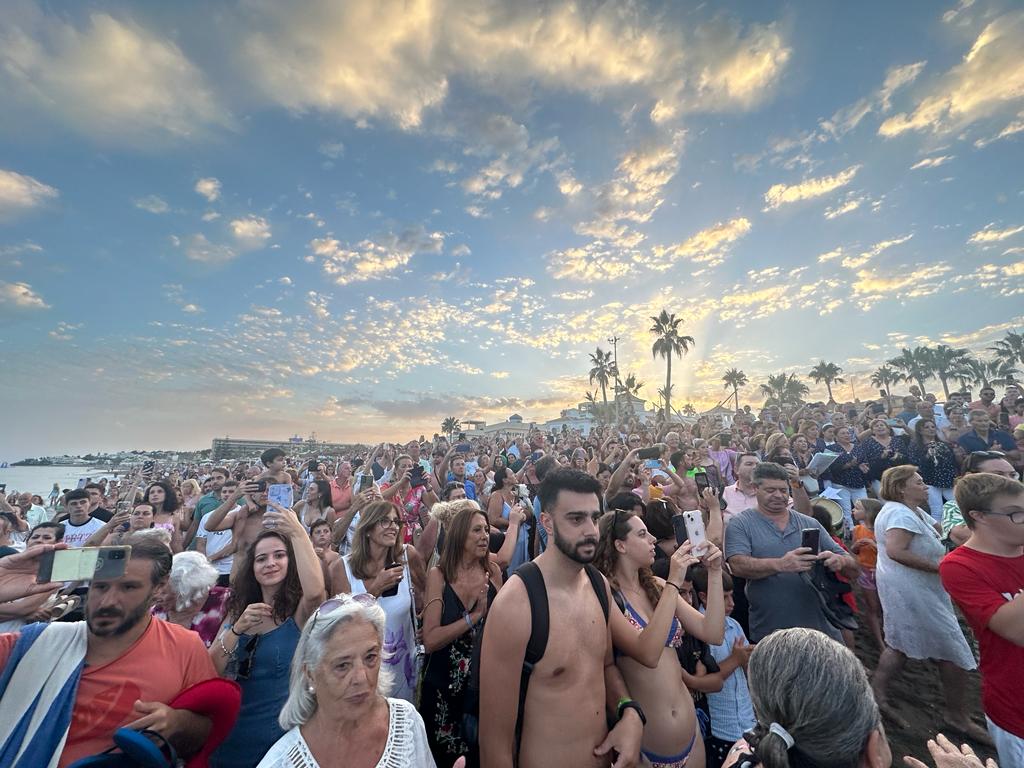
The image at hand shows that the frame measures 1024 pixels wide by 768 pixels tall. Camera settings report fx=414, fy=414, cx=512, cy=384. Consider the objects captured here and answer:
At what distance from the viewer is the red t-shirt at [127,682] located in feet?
6.22

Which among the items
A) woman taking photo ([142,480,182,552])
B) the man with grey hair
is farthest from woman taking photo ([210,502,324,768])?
woman taking photo ([142,480,182,552])

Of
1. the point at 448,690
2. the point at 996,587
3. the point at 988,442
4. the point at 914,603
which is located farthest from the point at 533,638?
the point at 988,442

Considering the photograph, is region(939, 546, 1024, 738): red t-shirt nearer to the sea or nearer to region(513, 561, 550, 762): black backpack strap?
region(513, 561, 550, 762): black backpack strap

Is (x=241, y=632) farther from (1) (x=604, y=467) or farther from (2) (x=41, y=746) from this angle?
(1) (x=604, y=467)

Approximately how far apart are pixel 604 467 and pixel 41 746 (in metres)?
8.54

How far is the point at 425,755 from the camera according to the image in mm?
2074

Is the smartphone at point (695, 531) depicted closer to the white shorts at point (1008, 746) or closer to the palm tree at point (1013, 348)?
the white shorts at point (1008, 746)

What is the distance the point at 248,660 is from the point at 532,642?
1.86m

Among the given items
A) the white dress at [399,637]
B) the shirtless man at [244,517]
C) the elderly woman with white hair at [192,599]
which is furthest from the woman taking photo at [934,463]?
the shirtless man at [244,517]

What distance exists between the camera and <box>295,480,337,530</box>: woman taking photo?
261 inches

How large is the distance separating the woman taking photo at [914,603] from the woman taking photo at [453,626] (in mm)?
4183

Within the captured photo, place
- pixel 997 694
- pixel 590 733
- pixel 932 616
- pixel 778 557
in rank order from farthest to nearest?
pixel 932 616
pixel 778 557
pixel 997 694
pixel 590 733

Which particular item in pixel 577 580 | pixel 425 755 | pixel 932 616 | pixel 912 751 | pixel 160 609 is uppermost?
pixel 577 580

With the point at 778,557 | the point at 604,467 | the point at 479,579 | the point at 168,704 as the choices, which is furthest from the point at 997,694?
the point at 604,467
